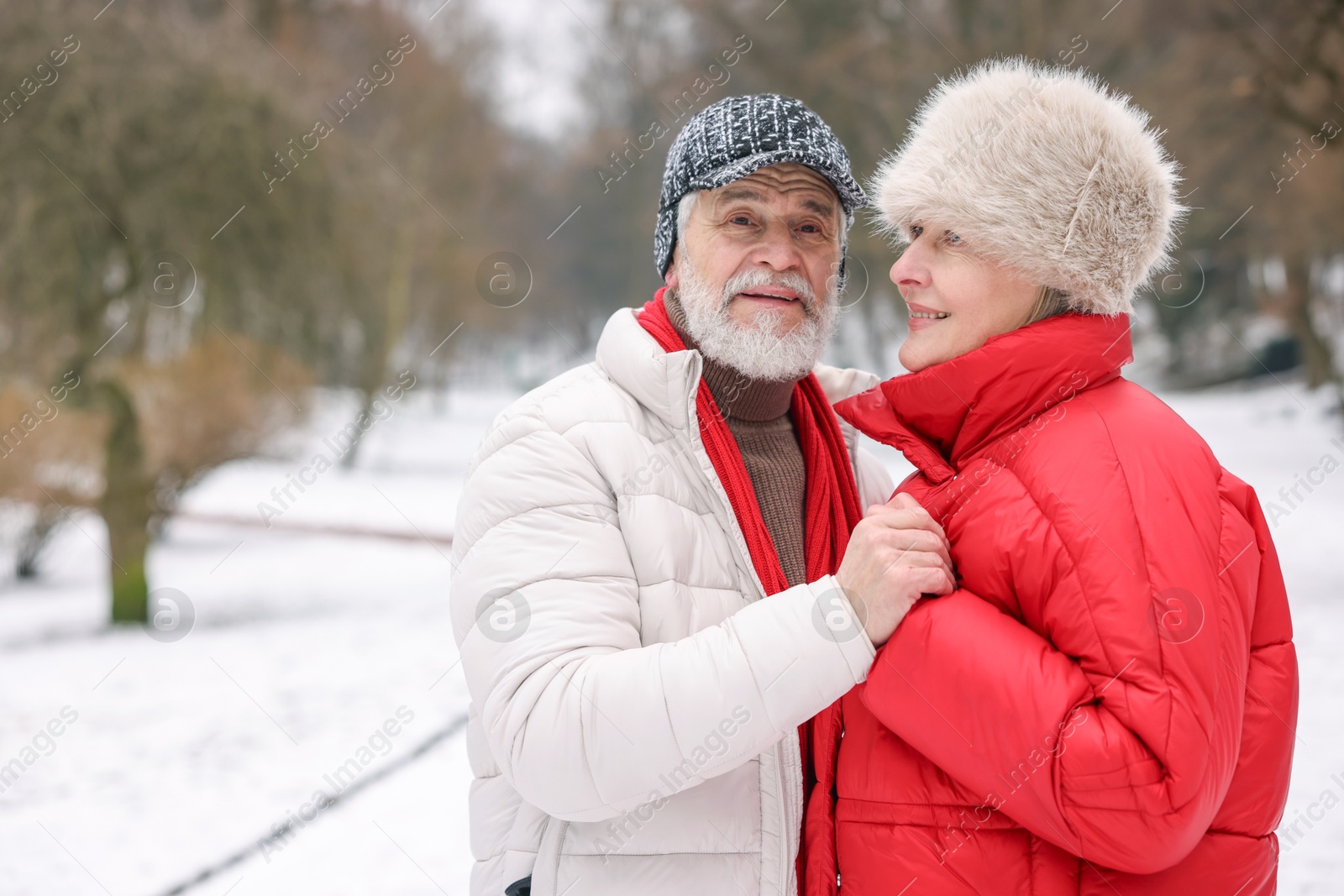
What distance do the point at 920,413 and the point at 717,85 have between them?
15.2 m

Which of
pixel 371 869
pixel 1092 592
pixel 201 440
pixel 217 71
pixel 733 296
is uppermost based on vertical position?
pixel 217 71

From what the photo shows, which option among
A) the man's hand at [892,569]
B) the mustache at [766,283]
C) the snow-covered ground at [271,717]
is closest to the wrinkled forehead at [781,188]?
the mustache at [766,283]

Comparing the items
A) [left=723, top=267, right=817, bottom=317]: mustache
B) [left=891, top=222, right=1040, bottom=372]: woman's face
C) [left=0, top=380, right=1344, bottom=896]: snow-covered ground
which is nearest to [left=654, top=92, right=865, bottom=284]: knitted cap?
[left=723, top=267, right=817, bottom=317]: mustache

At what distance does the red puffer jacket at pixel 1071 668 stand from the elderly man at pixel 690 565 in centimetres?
11

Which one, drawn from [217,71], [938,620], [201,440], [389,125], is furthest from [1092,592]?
[389,125]

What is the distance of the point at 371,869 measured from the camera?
3781 mm

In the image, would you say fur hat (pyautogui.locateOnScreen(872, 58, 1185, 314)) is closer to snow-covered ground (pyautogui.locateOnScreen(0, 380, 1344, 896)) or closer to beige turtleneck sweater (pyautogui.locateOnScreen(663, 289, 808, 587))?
beige turtleneck sweater (pyautogui.locateOnScreen(663, 289, 808, 587))

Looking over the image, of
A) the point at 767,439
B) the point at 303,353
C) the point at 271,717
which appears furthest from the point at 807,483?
the point at 303,353

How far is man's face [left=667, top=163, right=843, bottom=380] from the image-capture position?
6.49ft

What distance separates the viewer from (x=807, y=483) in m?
2.03

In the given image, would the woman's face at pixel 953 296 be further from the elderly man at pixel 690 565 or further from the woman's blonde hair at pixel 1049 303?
the elderly man at pixel 690 565

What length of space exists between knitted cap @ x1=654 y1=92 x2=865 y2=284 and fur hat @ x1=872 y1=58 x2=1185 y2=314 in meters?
0.44

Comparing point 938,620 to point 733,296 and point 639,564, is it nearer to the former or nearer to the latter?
point 639,564

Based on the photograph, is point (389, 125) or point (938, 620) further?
point (389, 125)
